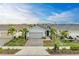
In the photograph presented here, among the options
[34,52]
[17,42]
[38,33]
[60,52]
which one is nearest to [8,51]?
[17,42]

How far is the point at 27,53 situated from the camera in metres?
3.62

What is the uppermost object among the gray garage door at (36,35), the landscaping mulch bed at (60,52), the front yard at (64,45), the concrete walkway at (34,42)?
the gray garage door at (36,35)

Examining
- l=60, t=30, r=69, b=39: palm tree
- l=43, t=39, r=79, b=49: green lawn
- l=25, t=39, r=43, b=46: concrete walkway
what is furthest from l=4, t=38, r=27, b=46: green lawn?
l=60, t=30, r=69, b=39: palm tree

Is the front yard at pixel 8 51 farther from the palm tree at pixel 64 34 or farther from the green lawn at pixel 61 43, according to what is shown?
the palm tree at pixel 64 34

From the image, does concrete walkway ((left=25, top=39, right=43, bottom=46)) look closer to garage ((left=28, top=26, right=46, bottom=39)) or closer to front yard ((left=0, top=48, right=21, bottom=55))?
garage ((left=28, top=26, right=46, bottom=39))

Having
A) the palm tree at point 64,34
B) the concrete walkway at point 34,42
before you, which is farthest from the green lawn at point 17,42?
the palm tree at point 64,34

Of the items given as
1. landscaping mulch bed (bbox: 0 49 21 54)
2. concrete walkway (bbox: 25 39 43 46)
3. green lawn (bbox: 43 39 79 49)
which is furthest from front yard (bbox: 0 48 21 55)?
green lawn (bbox: 43 39 79 49)

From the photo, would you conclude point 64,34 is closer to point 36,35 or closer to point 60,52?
point 60,52

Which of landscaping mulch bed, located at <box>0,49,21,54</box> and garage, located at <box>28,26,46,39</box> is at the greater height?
garage, located at <box>28,26,46,39</box>

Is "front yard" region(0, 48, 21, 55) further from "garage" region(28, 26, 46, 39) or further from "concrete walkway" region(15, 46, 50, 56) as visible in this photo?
"garage" region(28, 26, 46, 39)

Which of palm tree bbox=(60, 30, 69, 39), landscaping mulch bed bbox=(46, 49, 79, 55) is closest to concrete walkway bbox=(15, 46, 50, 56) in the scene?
landscaping mulch bed bbox=(46, 49, 79, 55)

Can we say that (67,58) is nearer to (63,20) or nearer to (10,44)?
(63,20)

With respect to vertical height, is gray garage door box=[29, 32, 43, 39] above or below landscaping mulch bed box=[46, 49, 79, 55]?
above

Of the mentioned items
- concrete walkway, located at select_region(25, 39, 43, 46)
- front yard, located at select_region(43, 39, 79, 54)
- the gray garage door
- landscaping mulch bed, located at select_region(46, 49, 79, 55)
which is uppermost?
the gray garage door
